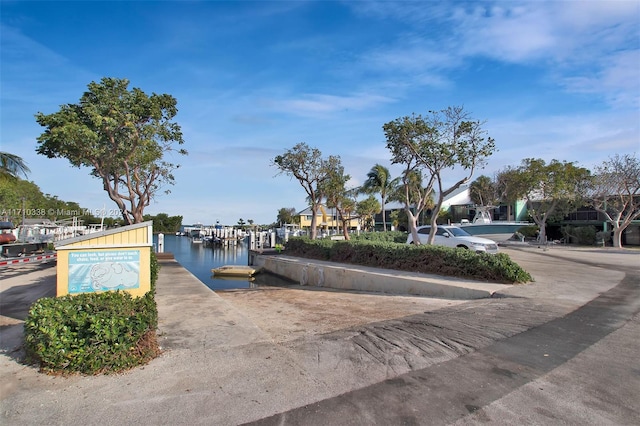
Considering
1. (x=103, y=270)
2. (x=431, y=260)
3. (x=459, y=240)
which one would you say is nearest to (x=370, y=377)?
(x=103, y=270)

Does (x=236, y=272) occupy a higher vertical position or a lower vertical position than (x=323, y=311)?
lower

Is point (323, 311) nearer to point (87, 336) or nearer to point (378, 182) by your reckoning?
point (87, 336)

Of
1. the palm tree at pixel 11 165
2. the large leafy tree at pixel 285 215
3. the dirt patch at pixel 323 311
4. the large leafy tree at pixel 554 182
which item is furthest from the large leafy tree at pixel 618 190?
the large leafy tree at pixel 285 215

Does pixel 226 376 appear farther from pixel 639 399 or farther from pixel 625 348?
pixel 625 348

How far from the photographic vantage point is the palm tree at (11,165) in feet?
51.9

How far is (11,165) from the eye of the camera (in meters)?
16.2

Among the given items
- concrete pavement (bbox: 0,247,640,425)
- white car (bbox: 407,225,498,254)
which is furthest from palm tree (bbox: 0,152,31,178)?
white car (bbox: 407,225,498,254)

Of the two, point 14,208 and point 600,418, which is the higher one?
point 14,208

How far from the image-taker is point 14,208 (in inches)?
1415

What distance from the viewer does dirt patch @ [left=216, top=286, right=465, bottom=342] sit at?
277 inches

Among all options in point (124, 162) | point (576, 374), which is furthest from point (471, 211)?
point (576, 374)

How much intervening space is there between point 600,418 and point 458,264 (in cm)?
887

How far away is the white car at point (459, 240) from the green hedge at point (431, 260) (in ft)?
11.3

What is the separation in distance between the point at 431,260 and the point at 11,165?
1778 centimetres
